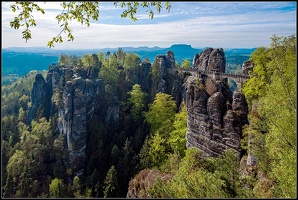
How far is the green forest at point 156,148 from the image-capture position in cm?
1199

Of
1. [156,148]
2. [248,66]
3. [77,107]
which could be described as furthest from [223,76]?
[77,107]

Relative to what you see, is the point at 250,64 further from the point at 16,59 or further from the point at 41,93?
the point at 16,59

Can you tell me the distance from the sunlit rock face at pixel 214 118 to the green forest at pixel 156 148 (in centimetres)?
120

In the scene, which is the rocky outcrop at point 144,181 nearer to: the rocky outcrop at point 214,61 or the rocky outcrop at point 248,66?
the rocky outcrop at point 248,66

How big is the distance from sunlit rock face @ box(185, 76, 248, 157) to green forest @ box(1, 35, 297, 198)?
47.4 inches

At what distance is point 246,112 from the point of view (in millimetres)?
22969

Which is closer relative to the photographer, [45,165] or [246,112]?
[246,112]

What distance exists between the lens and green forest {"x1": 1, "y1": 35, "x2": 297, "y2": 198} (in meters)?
12.0

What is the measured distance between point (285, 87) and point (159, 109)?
25.8 m

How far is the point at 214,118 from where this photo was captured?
24500 mm

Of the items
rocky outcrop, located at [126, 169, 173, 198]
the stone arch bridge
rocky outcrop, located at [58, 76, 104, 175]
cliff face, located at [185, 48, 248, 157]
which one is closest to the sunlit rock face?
cliff face, located at [185, 48, 248, 157]

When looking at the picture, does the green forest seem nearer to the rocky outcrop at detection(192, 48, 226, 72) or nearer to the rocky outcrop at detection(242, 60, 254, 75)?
the rocky outcrop at detection(242, 60, 254, 75)

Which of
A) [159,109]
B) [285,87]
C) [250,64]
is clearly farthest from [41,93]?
[285,87]

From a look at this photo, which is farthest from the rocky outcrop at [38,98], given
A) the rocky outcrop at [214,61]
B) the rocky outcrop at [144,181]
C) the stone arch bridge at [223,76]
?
the rocky outcrop at [144,181]
